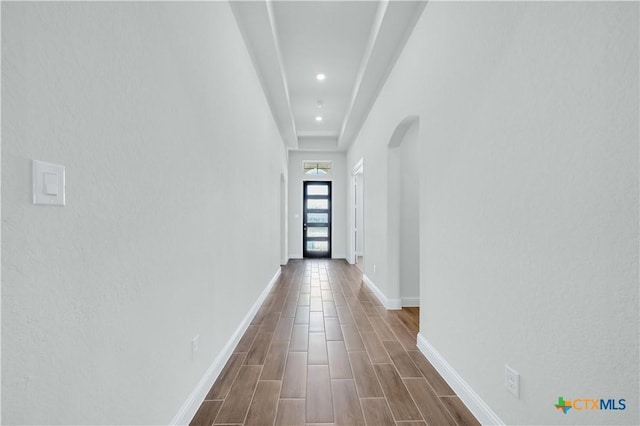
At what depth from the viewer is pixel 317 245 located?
28.4 feet

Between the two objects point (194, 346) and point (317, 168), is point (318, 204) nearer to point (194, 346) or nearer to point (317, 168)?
point (317, 168)

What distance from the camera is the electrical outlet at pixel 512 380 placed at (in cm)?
142

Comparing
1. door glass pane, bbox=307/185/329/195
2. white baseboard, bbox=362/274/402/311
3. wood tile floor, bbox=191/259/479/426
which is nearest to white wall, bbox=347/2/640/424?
wood tile floor, bbox=191/259/479/426

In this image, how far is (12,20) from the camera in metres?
0.75

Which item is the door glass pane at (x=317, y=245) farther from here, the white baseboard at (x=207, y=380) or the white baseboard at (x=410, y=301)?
the white baseboard at (x=207, y=380)

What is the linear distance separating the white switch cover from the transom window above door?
7.75m

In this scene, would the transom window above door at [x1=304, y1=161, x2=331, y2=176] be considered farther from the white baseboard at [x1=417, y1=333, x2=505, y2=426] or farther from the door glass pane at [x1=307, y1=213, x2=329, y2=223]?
the white baseboard at [x1=417, y1=333, x2=505, y2=426]

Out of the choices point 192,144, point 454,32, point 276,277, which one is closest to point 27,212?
point 192,144

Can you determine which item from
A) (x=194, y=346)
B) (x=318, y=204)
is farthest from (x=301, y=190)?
(x=194, y=346)

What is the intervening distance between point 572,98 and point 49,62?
1.67m

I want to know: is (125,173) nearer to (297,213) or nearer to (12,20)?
(12,20)

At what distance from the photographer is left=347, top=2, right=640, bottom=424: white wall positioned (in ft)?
3.24

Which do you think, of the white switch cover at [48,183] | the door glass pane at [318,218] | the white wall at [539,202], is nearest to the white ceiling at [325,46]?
the white wall at [539,202]

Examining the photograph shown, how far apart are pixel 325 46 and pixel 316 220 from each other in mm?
5340
